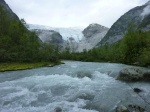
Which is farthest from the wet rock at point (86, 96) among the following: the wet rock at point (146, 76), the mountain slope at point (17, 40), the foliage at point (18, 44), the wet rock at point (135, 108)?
the mountain slope at point (17, 40)

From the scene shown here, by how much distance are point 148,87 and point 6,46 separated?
5503 centimetres

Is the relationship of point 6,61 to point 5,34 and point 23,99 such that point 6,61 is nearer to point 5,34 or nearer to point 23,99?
point 5,34

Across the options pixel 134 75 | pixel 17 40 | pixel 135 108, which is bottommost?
pixel 135 108

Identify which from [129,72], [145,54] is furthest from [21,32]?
[129,72]

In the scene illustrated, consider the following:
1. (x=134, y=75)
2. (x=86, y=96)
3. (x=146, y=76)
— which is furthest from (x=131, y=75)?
(x=86, y=96)

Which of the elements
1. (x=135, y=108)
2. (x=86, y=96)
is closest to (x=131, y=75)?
(x=86, y=96)

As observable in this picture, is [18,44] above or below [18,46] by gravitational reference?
above

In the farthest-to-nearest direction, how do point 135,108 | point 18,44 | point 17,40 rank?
1. point 17,40
2. point 18,44
3. point 135,108

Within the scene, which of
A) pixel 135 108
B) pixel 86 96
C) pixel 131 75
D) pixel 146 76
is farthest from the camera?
pixel 146 76

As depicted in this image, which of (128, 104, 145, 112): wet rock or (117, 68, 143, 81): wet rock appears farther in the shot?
(117, 68, 143, 81): wet rock

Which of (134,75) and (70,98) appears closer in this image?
(70,98)

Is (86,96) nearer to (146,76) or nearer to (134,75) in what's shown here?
(134,75)


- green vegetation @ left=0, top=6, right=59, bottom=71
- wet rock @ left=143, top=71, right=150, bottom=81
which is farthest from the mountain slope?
wet rock @ left=143, top=71, right=150, bottom=81

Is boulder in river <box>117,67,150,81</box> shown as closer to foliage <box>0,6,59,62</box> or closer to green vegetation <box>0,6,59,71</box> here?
green vegetation <box>0,6,59,71</box>
